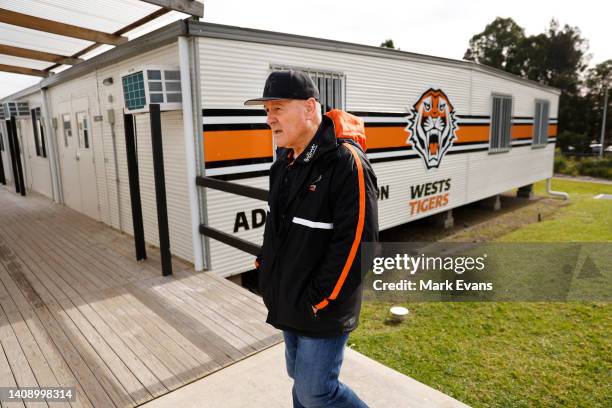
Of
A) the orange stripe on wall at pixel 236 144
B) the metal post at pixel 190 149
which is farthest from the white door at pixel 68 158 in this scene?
the orange stripe on wall at pixel 236 144

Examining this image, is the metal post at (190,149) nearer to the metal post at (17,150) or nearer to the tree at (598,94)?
the metal post at (17,150)

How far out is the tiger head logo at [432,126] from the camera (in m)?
7.65

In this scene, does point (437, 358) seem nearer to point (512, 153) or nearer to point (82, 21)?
point (82, 21)

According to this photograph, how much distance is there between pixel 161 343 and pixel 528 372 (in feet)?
9.68

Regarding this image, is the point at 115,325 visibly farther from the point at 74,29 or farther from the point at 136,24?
the point at 74,29

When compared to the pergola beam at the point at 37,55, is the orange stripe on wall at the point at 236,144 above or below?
below

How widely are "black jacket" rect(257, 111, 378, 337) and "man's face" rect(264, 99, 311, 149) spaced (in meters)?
0.09

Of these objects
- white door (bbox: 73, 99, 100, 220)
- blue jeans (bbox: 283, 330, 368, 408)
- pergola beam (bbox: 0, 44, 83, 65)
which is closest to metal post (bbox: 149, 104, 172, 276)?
blue jeans (bbox: 283, 330, 368, 408)

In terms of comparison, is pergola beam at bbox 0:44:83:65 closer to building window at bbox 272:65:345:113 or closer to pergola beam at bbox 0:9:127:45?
pergola beam at bbox 0:9:127:45

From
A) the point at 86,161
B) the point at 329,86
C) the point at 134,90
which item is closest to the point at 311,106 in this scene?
the point at 134,90

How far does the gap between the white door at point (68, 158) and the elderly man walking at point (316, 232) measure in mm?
7304

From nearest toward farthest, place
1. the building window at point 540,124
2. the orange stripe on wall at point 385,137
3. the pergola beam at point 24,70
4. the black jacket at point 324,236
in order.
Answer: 1. the black jacket at point 324,236
2. the orange stripe on wall at point 385,137
3. the pergola beam at point 24,70
4. the building window at point 540,124

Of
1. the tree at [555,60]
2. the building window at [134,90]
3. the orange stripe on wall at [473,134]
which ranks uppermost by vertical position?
the tree at [555,60]

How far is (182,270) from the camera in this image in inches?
187
